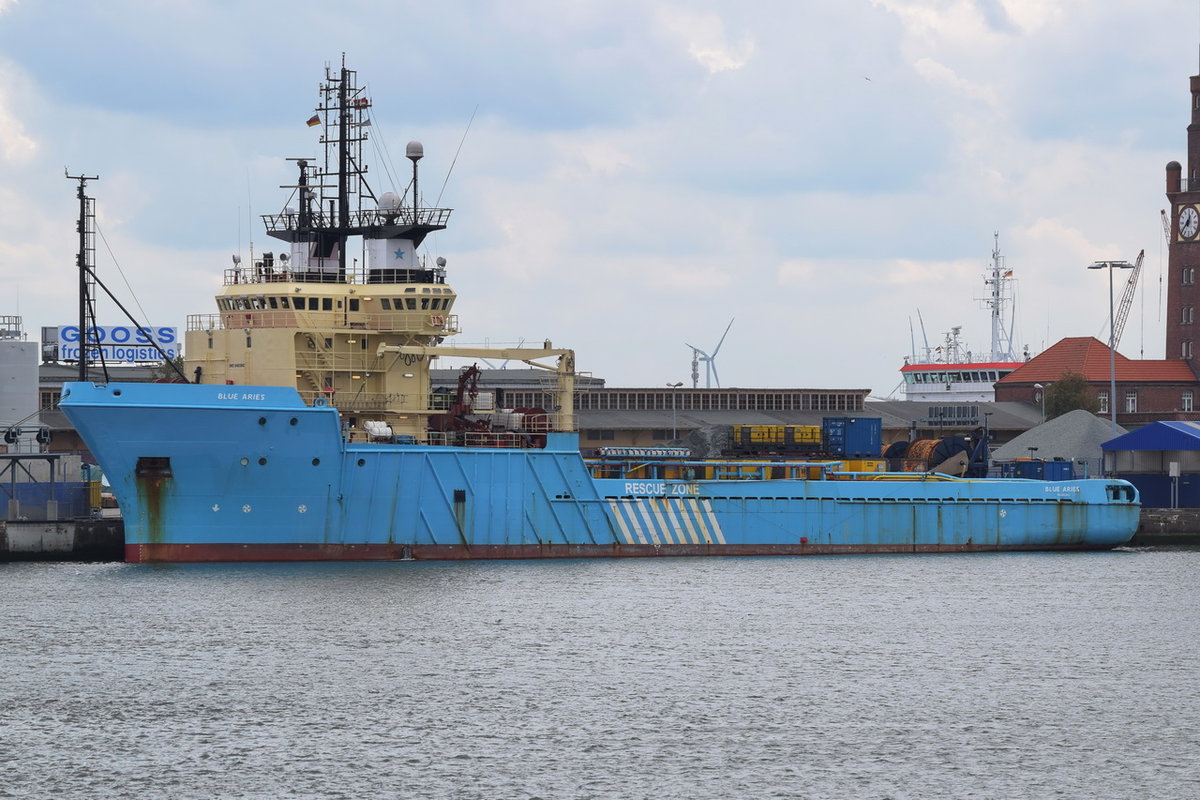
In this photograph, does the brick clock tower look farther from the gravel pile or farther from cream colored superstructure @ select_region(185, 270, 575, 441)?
cream colored superstructure @ select_region(185, 270, 575, 441)

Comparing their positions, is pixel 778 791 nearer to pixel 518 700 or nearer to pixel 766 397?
pixel 518 700

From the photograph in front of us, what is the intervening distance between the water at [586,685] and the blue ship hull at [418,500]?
1.39 metres

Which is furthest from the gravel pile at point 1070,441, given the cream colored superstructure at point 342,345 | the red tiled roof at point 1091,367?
the red tiled roof at point 1091,367

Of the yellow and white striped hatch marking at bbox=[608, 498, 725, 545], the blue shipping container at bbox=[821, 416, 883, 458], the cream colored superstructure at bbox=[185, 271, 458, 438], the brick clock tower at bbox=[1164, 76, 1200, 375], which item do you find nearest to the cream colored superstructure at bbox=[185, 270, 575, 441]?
the cream colored superstructure at bbox=[185, 271, 458, 438]

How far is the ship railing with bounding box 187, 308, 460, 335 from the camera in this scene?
177ft

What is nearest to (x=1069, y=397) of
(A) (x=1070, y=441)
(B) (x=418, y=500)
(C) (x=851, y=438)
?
(A) (x=1070, y=441)

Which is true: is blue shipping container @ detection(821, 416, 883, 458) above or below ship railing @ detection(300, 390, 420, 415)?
below

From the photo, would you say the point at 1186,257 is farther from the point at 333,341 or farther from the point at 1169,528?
the point at 333,341

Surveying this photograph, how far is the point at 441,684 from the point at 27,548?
24518 mm

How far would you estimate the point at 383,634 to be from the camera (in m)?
39.7

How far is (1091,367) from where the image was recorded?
116 metres

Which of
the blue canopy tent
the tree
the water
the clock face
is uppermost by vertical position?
the clock face

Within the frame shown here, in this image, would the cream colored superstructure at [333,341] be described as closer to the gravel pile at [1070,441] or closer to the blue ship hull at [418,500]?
the blue ship hull at [418,500]

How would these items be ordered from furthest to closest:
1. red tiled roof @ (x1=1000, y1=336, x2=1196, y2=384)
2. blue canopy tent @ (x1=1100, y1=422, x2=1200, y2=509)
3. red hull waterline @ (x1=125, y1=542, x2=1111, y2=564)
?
1. red tiled roof @ (x1=1000, y1=336, x2=1196, y2=384)
2. blue canopy tent @ (x1=1100, y1=422, x2=1200, y2=509)
3. red hull waterline @ (x1=125, y1=542, x2=1111, y2=564)
